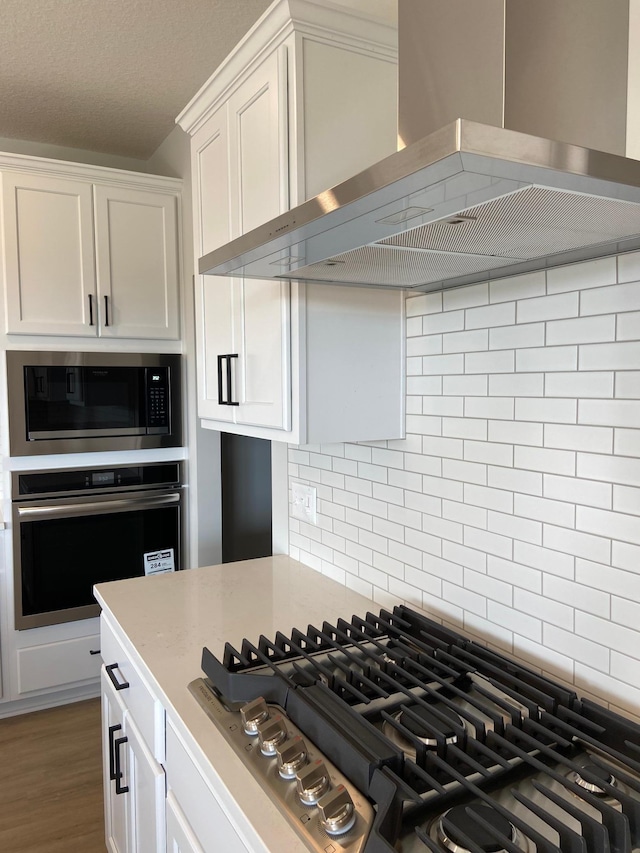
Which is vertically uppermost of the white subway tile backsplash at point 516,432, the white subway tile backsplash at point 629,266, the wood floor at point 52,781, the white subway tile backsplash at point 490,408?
the white subway tile backsplash at point 629,266

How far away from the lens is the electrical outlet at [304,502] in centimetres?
202

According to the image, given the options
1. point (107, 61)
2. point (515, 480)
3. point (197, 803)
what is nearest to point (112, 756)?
point (197, 803)

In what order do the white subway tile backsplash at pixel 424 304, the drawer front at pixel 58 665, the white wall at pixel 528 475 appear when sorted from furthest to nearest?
the drawer front at pixel 58 665, the white subway tile backsplash at pixel 424 304, the white wall at pixel 528 475

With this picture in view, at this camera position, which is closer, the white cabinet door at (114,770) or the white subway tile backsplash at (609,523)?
the white subway tile backsplash at (609,523)

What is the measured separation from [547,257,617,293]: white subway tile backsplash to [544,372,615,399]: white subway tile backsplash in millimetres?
151

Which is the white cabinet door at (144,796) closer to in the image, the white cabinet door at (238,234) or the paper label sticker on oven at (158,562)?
the white cabinet door at (238,234)

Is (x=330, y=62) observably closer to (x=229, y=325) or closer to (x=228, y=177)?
(x=228, y=177)

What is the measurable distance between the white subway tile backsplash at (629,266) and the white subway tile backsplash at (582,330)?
0.21ft

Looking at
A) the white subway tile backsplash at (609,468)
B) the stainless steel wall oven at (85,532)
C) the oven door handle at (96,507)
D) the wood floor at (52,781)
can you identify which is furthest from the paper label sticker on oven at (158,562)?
the white subway tile backsplash at (609,468)

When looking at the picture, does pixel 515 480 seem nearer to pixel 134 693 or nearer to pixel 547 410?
pixel 547 410

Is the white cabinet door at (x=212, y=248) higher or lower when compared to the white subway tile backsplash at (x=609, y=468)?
higher

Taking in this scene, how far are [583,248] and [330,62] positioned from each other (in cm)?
74

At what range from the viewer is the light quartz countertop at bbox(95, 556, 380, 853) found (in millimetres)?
926

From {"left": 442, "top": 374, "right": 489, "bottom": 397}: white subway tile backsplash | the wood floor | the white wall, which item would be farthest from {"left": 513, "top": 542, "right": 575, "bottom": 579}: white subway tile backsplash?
the wood floor
